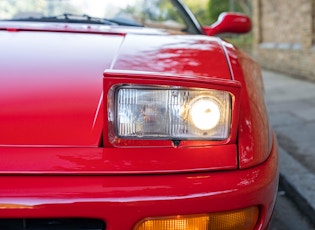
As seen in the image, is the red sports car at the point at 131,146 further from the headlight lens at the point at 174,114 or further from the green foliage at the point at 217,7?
the green foliage at the point at 217,7

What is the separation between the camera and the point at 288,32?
10.3 meters

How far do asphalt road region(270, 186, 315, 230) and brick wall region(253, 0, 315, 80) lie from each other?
6.06 meters

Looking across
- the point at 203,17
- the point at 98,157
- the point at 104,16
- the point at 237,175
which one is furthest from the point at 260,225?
the point at 203,17

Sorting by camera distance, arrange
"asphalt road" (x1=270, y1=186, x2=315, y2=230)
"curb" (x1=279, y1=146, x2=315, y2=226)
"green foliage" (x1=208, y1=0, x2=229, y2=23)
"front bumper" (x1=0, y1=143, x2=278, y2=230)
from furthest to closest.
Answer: "green foliage" (x1=208, y1=0, x2=229, y2=23)
"curb" (x1=279, y1=146, x2=315, y2=226)
"asphalt road" (x1=270, y1=186, x2=315, y2=230)
"front bumper" (x1=0, y1=143, x2=278, y2=230)

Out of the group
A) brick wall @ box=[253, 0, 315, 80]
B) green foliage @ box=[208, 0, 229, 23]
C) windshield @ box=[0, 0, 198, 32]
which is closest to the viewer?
windshield @ box=[0, 0, 198, 32]

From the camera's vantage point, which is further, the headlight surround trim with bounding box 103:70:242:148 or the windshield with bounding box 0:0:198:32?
the windshield with bounding box 0:0:198:32

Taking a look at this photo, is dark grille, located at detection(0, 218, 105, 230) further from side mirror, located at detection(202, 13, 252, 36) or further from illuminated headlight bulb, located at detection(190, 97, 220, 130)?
side mirror, located at detection(202, 13, 252, 36)

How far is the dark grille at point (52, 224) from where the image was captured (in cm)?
127

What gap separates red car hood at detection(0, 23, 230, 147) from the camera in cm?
142

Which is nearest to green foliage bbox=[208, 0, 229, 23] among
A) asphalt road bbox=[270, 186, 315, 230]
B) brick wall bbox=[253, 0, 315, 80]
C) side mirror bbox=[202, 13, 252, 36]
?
brick wall bbox=[253, 0, 315, 80]

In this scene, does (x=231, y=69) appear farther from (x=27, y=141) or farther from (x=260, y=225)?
(x=27, y=141)

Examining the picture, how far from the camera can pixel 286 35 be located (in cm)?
1041

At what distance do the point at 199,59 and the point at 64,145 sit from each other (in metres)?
0.68

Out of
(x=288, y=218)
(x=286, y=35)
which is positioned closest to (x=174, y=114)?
(x=288, y=218)
